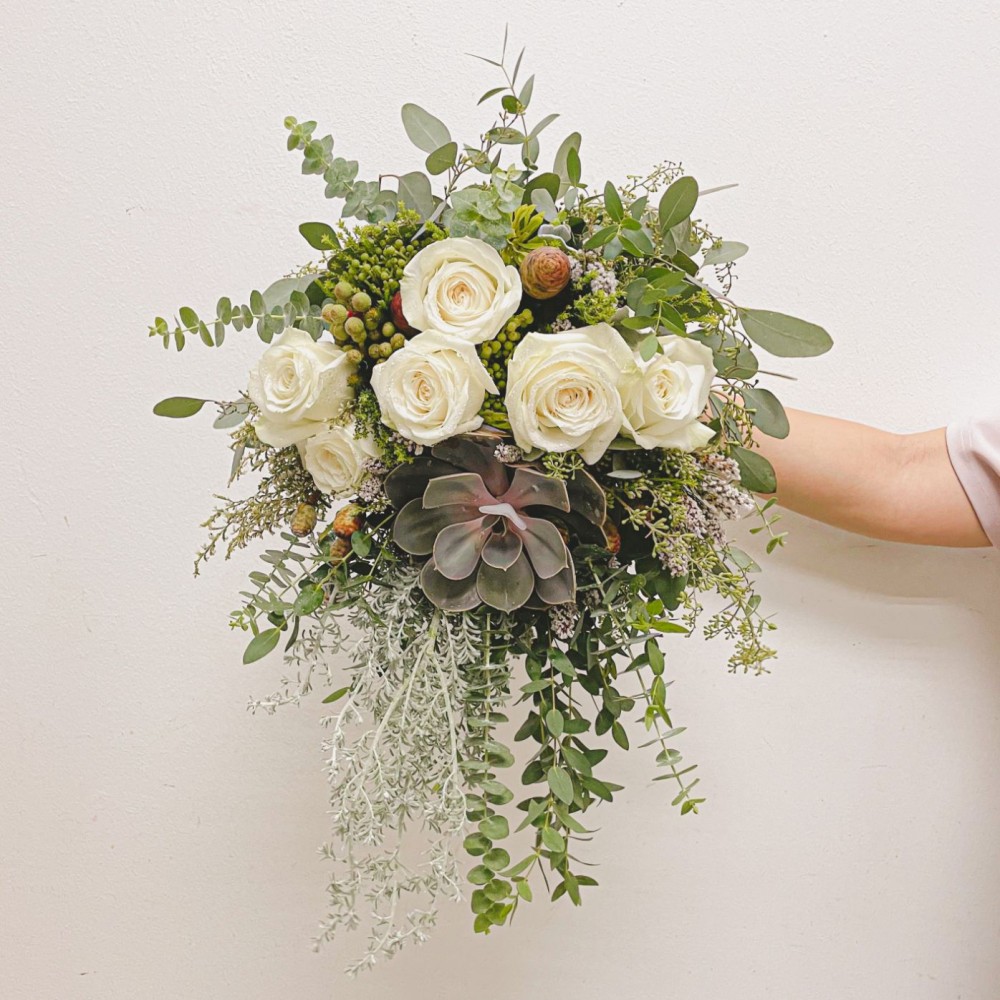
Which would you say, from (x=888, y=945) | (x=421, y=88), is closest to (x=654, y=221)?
(x=421, y=88)

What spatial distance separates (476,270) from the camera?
0.68 meters

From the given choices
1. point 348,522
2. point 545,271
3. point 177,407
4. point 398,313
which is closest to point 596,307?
point 545,271

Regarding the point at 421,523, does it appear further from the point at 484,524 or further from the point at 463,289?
the point at 463,289

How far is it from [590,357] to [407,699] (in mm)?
288

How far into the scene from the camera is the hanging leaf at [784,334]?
71 centimetres

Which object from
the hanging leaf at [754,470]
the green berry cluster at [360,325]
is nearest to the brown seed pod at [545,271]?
the green berry cluster at [360,325]

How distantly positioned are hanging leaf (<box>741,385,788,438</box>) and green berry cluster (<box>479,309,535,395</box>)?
0.20 metres

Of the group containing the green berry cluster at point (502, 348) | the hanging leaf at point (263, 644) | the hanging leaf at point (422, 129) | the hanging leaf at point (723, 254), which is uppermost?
the hanging leaf at point (422, 129)

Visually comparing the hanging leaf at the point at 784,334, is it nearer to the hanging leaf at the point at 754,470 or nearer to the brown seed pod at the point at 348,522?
the hanging leaf at the point at 754,470

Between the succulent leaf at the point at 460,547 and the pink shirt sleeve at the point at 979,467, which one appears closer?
the succulent leaf at the point at 460,547

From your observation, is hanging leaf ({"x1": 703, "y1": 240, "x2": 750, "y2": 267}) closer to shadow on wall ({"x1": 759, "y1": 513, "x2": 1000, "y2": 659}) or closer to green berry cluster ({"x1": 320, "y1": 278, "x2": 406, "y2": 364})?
green berry cluster ({"x1": 320, "y1": 278, "x2": 406, "y2": 364})

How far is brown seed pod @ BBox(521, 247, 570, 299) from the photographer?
671mm

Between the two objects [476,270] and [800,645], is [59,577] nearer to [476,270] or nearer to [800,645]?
[476,270]

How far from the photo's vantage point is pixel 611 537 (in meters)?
0.73
